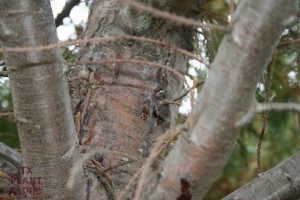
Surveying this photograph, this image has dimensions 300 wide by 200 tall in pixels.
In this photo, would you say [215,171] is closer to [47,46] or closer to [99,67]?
[47,46]

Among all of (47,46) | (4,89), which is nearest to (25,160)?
(47,46)

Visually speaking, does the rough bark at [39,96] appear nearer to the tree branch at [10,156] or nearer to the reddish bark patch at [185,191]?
the tree branch at [10,156]

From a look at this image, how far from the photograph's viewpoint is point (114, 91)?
5.63 feet

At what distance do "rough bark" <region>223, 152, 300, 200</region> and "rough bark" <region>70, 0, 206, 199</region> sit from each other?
0.34 metres

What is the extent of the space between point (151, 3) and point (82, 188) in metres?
0.69

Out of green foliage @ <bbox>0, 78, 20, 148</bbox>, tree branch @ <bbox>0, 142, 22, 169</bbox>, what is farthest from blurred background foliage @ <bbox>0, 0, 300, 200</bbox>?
tree branch @ <bbox>0, 142, 22, 169</bbox>

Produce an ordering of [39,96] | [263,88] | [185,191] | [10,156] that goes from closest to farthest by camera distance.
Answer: [185,191]
[39,96]
[10,156]
[263,88]

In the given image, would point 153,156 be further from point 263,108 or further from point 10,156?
point 10,156

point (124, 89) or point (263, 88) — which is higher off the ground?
point (263, 88)

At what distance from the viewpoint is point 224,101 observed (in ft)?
2.96

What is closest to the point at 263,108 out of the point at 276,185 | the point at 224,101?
the point at 224,101

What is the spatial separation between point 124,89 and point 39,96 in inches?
22.9

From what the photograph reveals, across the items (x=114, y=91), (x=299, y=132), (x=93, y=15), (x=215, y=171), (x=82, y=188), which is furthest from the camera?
(x=299, y=132)

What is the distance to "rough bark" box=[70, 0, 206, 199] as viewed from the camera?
163 cm
